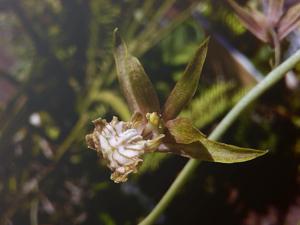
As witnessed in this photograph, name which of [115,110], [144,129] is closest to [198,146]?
[144,129]

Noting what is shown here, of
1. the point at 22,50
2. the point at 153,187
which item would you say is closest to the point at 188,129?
the point at 153,187

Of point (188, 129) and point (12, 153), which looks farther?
point (12, 153)

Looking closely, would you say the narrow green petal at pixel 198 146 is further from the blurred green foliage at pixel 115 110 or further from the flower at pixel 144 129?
the blurred green foliage at pixel 115 110

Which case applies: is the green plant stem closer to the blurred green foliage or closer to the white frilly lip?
the white frilly lip

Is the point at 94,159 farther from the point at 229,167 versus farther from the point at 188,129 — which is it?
the point at 188,129

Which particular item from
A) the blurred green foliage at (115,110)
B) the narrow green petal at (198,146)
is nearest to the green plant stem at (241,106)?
the narrow green petal at (198,146)

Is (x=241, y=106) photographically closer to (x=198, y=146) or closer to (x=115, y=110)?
(x=198, y=146)

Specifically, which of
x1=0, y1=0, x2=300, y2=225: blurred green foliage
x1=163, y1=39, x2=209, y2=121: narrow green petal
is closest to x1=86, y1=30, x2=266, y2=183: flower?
x1=163, y1=39, x2=209, y2=121: narrow green petal

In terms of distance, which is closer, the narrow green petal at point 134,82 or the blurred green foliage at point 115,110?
the narrow green petal at point 134,82
